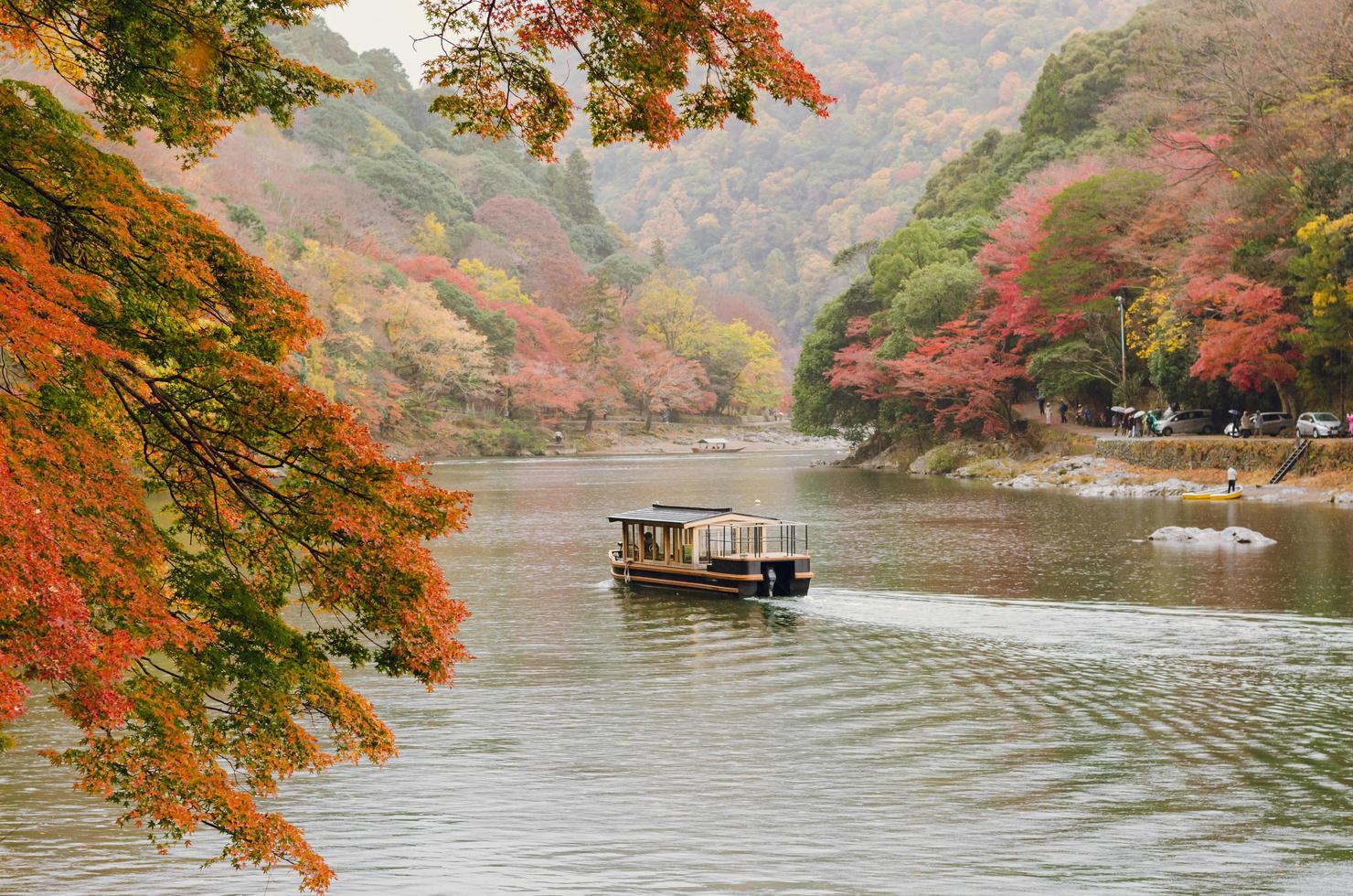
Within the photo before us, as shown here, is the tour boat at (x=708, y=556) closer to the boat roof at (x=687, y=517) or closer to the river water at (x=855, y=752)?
the boat roof at (x=687, y=517)

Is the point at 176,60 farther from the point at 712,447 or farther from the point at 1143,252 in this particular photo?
the point at 712,447

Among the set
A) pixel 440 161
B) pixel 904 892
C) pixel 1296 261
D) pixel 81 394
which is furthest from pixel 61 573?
pixel 440 161

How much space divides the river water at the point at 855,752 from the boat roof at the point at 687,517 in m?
1.72

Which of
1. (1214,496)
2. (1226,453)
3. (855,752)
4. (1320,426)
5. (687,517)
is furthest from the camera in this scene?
(1226,453)

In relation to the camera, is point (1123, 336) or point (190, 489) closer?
point (190, 489)

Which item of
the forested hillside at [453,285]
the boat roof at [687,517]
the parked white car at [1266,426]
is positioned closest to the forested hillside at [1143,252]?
the parked white car at [1266,426]

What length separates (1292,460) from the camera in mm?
39031

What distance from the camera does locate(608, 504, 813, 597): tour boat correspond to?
2469 centimetres

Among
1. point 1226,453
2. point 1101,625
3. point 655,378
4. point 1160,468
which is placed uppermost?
point 655,378

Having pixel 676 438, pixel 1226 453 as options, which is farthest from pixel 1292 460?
pixel 676 438

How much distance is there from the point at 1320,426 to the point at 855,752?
103ft

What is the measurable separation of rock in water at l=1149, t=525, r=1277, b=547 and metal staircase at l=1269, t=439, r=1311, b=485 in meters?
9.29

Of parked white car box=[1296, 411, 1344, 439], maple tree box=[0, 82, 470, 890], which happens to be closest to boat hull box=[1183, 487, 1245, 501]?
parked white car box=[1296, 411, 1344, 439]

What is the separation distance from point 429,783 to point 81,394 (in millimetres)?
7083
